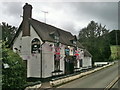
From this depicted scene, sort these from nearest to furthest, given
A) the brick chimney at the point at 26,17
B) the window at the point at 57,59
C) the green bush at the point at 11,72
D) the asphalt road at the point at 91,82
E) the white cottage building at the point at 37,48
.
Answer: the green bush at the point at 11,72 < the asphalt road at the point at 91,82 < the white cottage building at the point at 37,48 < the brick chimney at the point at 26,17 < the window at the point at 57,59

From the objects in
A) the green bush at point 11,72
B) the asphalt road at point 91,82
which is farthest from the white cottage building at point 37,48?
the green bush at point 11,72

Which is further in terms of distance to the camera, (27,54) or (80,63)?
(80,63)

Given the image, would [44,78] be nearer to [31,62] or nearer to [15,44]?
[31,62]

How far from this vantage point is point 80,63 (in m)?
33.5

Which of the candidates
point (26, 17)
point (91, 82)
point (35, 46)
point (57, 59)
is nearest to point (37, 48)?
point (35, 46)

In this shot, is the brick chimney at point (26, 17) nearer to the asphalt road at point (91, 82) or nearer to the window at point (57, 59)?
the window at point (57, 59)

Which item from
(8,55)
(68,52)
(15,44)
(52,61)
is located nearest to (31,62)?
(52,61)

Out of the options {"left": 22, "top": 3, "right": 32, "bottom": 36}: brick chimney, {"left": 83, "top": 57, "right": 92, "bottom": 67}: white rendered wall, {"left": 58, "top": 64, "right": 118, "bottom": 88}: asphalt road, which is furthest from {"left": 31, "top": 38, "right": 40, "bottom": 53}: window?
{"left": 83, "top": 57, "right": 92, "bottom": 67}: white rendered wall

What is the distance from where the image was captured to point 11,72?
12016mm

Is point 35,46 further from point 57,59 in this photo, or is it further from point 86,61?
point 86,61

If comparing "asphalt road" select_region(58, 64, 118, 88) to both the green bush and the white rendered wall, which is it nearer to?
the green bush

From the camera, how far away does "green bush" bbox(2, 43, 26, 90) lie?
11.8 meters

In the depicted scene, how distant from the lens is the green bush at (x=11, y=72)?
11.8 metres

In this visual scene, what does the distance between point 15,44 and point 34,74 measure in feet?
20.2
